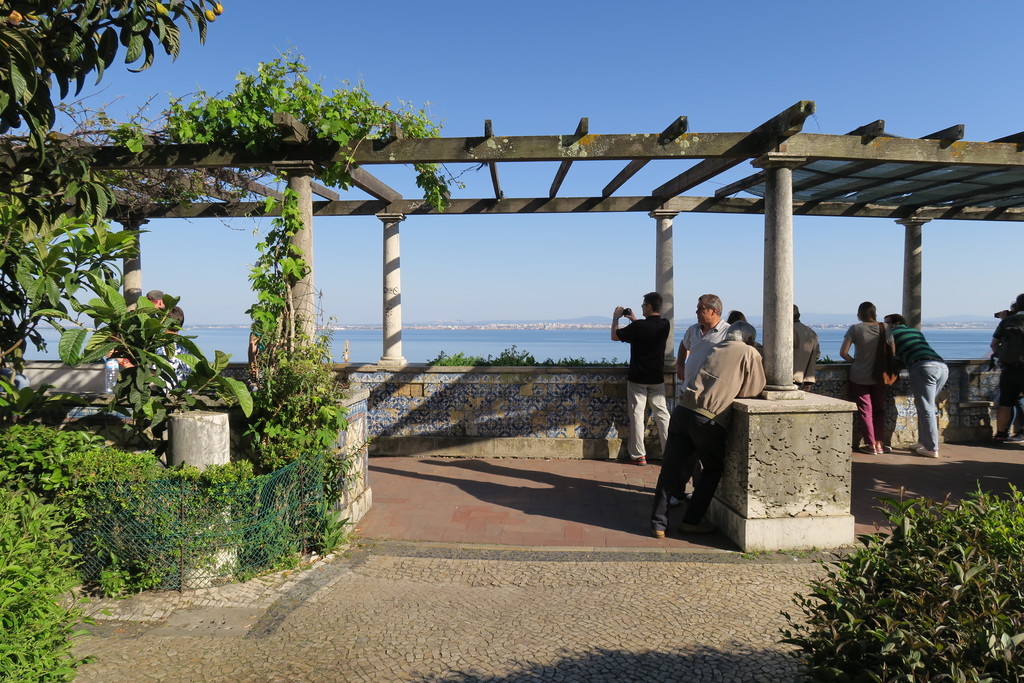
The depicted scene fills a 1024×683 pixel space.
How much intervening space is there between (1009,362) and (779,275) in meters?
5.22

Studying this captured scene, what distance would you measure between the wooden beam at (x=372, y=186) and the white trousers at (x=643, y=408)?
3714mm

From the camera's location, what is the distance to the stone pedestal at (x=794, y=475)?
461 cm

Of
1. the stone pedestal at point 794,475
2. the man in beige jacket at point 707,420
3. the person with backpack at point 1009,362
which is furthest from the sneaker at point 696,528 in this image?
the person with backpack at point 1009,362

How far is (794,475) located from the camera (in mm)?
4648

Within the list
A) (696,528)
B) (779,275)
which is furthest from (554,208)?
(696,528)

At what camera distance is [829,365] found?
8.08m

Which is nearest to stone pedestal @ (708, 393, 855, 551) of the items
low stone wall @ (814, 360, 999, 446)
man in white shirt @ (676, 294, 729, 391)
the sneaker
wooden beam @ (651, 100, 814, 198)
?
the sneaker

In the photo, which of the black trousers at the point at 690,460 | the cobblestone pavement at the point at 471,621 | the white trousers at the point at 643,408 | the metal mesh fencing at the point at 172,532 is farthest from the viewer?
the white trousers at the point at 643,408

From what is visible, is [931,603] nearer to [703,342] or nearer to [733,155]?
[703,342]

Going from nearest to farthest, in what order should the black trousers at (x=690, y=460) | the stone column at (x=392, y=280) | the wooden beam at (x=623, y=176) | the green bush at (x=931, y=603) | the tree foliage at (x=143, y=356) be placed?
the green bush at (x=931, y=603) → the tree foliage at (x=143, y=356) → the black trousers at (x=690, y=460) → the wooden beam at (x=623, y=176) → the stone column at (x=392, y=280)

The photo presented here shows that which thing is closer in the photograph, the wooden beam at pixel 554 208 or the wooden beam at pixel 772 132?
the wooden beam at pixel 772 132

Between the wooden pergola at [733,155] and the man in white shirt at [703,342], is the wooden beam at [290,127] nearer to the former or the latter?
the wooden pergola at [733,155]

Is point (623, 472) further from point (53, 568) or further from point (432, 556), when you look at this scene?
point (53, 568)

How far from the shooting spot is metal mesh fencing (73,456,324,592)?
3.78 meters
